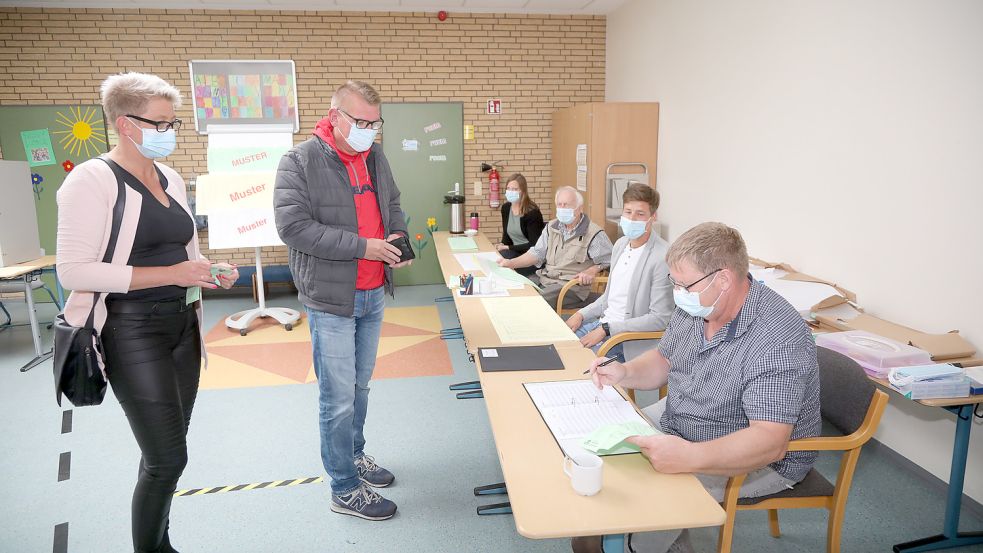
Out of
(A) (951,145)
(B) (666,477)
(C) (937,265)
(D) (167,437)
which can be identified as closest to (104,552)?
(D) (167,437)

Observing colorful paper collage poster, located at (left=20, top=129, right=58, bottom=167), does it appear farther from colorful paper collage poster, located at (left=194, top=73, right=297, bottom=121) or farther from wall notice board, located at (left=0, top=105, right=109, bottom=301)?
colorful paper collage poster, located at (left=194, top=73, right=297, bottom=121)

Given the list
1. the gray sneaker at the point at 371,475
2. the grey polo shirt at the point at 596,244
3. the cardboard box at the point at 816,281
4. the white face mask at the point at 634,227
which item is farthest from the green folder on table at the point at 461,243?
the gray sneaker at the point at 371,475

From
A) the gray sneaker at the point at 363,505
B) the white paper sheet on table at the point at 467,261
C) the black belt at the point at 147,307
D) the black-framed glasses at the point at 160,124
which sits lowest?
the gray sneaker at the point at 363,505

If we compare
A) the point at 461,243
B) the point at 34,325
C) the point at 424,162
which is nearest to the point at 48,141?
the point at 34,325

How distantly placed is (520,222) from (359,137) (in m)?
3.37

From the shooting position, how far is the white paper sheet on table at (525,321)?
247cm

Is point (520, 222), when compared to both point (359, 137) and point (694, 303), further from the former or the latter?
point (694, 303)

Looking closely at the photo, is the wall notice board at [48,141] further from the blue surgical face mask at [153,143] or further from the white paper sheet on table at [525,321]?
the white paper sheet on table at [525,321]

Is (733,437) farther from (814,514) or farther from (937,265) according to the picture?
(937,265)

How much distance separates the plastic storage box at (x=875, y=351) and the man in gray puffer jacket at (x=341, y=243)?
194cm

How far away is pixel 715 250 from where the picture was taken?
167 centimetres

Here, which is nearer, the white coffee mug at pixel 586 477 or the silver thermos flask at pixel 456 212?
the white coffee mug at pixel 586 477

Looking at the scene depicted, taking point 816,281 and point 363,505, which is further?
point 816,281

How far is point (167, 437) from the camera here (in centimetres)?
184
